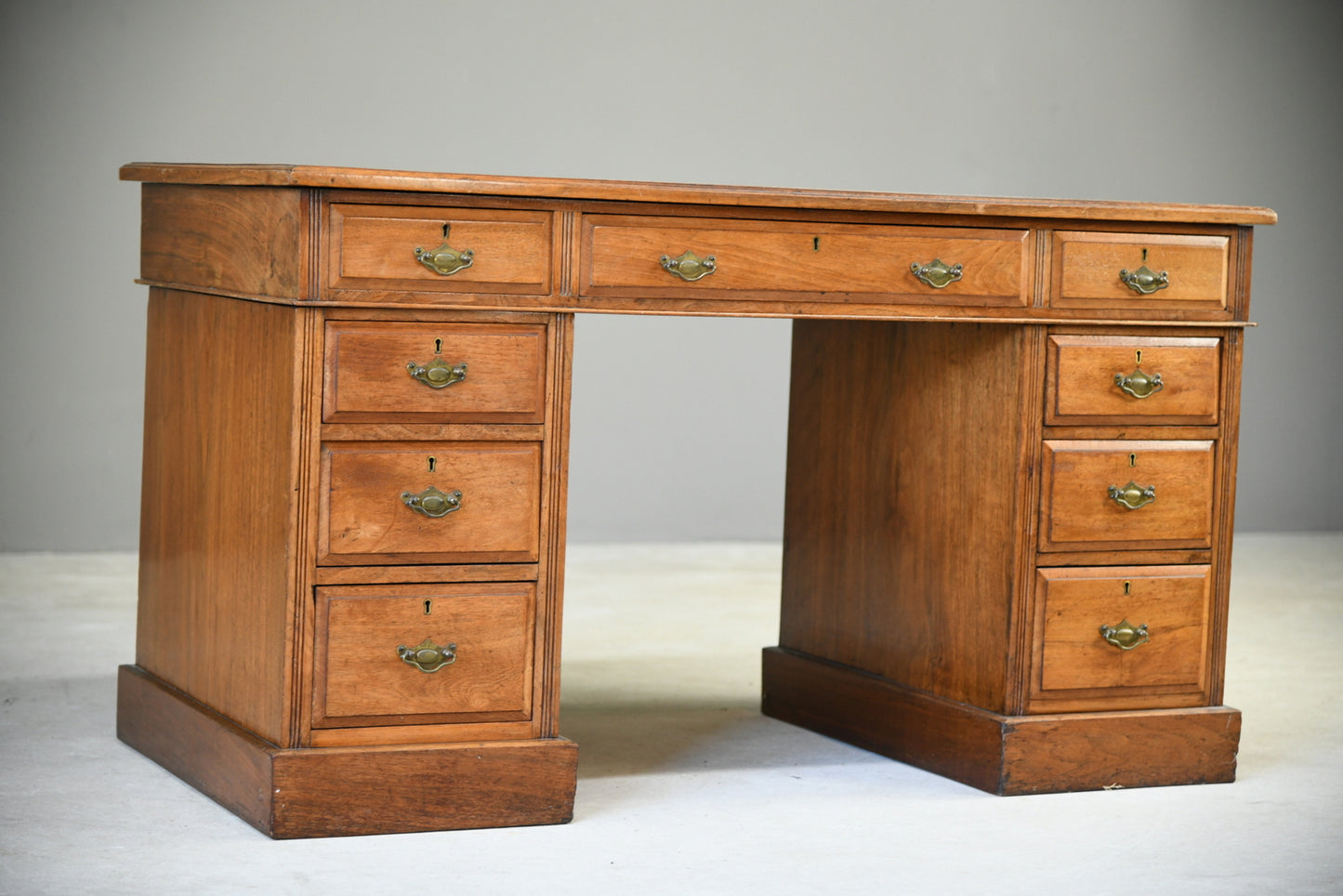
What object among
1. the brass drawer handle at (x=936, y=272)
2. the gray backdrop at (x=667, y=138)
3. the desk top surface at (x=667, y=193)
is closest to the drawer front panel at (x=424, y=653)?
the desk top surface at (x=667, y=193)

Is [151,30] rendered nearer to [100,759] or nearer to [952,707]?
[100,759]

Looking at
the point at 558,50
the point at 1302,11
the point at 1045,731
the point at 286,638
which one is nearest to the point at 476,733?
the point at 286,638

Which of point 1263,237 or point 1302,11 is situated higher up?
point 1302,11

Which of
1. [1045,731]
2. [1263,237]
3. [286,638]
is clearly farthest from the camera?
[1263,237]

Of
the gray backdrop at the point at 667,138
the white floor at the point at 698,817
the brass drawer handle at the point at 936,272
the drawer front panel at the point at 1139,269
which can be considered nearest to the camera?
the white floor at the point at 698,817

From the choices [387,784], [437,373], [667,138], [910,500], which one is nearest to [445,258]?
[437,373]

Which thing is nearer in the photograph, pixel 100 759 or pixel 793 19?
pixel 100 759

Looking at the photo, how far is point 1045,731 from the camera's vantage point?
9.80ft

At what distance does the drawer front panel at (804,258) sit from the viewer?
268cm

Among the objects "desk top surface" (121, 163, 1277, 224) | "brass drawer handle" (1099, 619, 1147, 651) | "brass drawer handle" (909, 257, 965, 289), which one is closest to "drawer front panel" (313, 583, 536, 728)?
"desk top surface" (121, 163, 1277, 224)

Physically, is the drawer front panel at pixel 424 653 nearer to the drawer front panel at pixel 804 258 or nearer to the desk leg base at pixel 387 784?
the desk leg base at pixel 387 784

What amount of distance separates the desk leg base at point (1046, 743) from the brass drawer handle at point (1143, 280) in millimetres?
723

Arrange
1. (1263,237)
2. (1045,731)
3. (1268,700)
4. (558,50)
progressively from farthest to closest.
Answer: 1. (1263,237)
2. (558,50)
3. (1268,700)
4. (1045,731)

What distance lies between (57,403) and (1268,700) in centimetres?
361
